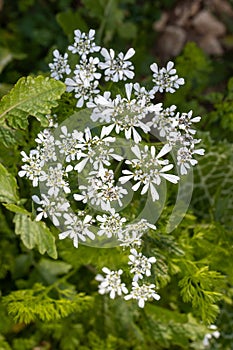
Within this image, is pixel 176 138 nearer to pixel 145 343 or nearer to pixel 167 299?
pixel 167 299

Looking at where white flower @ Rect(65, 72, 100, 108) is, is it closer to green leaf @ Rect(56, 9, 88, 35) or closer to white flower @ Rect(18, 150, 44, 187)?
white flower @ Rect(18, 150, 44, 187)

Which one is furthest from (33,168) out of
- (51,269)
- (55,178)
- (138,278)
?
(51,269)

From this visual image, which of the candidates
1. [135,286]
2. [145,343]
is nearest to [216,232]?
[135,286]

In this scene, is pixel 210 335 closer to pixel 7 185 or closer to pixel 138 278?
pixel 138 278


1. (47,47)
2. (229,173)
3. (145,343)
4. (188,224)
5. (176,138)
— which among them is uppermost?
(47,47)

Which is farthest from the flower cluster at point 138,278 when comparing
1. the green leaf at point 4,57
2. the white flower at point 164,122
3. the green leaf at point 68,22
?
the green leaf at point 4,57
